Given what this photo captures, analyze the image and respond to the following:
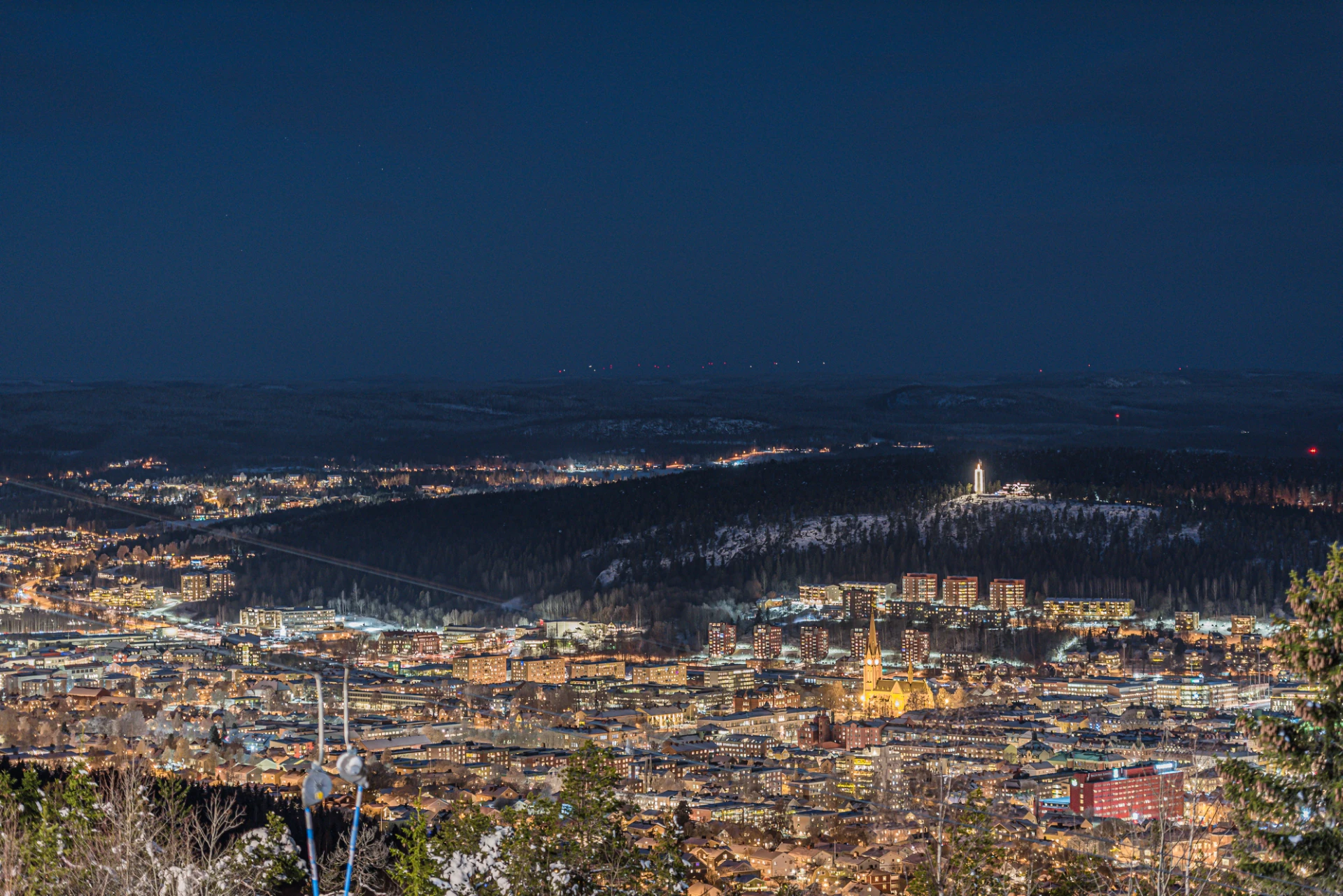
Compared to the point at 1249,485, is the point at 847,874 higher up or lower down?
lower down

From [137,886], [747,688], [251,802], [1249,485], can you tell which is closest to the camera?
[137,886]

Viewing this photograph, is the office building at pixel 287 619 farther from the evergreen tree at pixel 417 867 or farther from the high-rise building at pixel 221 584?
the evergreen tree at pixel 417 867

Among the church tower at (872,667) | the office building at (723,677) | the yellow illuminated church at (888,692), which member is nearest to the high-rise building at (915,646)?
the church tower at (872,667)

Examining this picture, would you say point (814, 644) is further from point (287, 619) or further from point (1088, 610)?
point (287, 619)

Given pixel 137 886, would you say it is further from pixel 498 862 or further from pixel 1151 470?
pixel 1151 470

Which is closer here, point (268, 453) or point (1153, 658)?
point (1153, 658)

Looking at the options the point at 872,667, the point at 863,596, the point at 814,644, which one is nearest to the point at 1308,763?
the point at 872,667

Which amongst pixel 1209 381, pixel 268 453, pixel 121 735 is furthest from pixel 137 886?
pixel 1209 381
